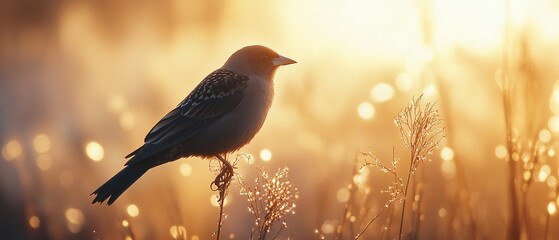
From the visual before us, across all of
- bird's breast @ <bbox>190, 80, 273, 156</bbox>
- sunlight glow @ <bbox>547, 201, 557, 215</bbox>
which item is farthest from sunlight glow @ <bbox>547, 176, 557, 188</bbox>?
bird's breast @ <bbox>190, 80, 273, 156</bbox>

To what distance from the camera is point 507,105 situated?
Answer: 2.87 metres

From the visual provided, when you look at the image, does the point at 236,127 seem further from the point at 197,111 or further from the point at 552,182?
the point at 552,182

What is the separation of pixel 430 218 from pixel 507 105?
2.62m

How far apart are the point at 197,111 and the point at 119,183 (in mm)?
1025

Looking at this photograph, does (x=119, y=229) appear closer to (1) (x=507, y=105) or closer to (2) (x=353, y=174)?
(2) (x=353, y=174)

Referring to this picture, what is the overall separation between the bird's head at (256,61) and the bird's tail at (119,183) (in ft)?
4.61

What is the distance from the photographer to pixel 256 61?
613 cm

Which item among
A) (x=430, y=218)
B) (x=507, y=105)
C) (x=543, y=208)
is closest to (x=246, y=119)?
(x=430, y=218)

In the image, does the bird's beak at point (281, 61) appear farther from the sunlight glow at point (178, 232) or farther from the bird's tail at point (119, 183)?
the sunlight glow at point (178, 232)

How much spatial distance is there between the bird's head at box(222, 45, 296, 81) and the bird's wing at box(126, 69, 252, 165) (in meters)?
0.15

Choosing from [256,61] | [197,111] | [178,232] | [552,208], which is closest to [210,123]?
[197,111]

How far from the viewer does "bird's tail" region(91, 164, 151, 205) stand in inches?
177

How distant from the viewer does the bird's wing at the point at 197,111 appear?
5.13 metres

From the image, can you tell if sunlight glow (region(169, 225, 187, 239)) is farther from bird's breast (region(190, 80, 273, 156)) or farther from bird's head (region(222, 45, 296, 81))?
bird's head (region(222, 45, 296, 81))
